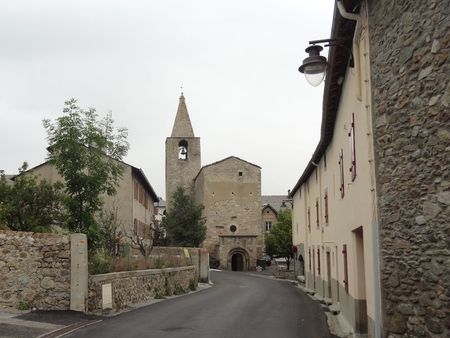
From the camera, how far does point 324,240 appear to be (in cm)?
2139

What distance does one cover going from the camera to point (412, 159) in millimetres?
6641

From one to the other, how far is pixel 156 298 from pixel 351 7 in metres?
17.6

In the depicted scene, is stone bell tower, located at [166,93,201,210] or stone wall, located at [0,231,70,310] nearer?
stone wall, located at [0,231,70,310]

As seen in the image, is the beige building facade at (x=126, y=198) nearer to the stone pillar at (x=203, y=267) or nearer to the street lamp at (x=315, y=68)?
the stone pillar at (x=203, y=267)

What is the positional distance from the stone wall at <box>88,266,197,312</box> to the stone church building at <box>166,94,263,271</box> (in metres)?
31.0

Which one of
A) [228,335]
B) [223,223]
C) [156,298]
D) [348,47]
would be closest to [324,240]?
[156,298]

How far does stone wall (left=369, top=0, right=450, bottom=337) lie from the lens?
605 centimetres

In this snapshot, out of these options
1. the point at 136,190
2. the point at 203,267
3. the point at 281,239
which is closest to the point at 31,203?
the point at 203,267

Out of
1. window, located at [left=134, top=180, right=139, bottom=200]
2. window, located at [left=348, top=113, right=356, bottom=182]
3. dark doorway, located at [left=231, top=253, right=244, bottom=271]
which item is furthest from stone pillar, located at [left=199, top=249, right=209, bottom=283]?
window, located at [left=348, top=113, right=356, bottom=182]

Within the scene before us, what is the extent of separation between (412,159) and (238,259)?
5227 cm

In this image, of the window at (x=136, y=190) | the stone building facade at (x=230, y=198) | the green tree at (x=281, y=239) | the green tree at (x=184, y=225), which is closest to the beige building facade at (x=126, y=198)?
the window at (x=136, y=190)

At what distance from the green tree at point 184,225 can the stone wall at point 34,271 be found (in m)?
35.3

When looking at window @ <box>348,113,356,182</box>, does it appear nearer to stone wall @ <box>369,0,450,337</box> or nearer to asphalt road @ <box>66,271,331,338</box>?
stone wall @ <box>369,0,450,337</box>

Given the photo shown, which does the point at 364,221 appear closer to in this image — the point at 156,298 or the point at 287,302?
the point at 287,302
